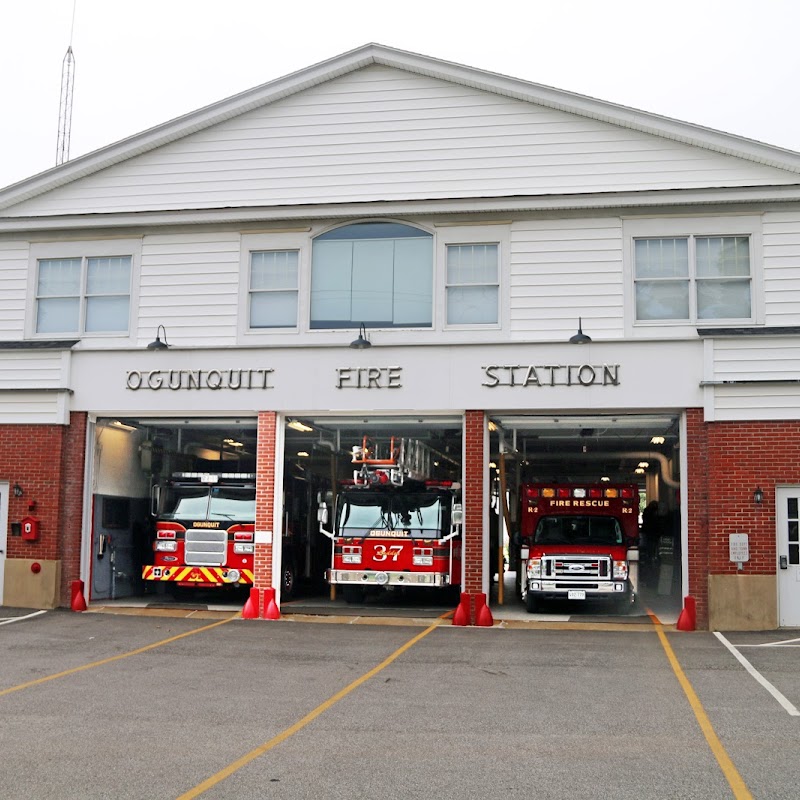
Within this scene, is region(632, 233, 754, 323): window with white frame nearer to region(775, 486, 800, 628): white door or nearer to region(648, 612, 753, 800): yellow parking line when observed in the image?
region(775, 486, 800, 628): white door

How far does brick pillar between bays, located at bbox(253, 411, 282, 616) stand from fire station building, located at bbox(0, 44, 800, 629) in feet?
0.13

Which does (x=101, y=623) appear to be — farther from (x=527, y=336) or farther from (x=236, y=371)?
(x=527, y=336)

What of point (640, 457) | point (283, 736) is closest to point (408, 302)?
point (640, 457)

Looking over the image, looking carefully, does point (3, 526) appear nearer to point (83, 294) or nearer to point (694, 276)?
point (83, 294)

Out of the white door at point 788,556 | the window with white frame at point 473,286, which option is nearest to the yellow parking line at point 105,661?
the window with white frame at point 473,286

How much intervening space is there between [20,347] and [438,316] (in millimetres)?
8046

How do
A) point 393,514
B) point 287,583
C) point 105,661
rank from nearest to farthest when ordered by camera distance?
point 105,661, point 393,514, point 287,583

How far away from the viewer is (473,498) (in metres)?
18.7

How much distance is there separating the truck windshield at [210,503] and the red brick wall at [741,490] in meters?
8.51

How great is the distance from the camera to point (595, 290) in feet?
61.8

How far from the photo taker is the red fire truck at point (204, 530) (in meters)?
20.7

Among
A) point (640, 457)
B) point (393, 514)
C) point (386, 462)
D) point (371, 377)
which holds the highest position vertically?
point (371, 377)

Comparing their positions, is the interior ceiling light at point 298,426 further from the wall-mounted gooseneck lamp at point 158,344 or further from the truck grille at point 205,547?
the wall-mounted gooseneck lamp at point 158,344

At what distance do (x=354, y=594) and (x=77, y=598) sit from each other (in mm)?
5341
